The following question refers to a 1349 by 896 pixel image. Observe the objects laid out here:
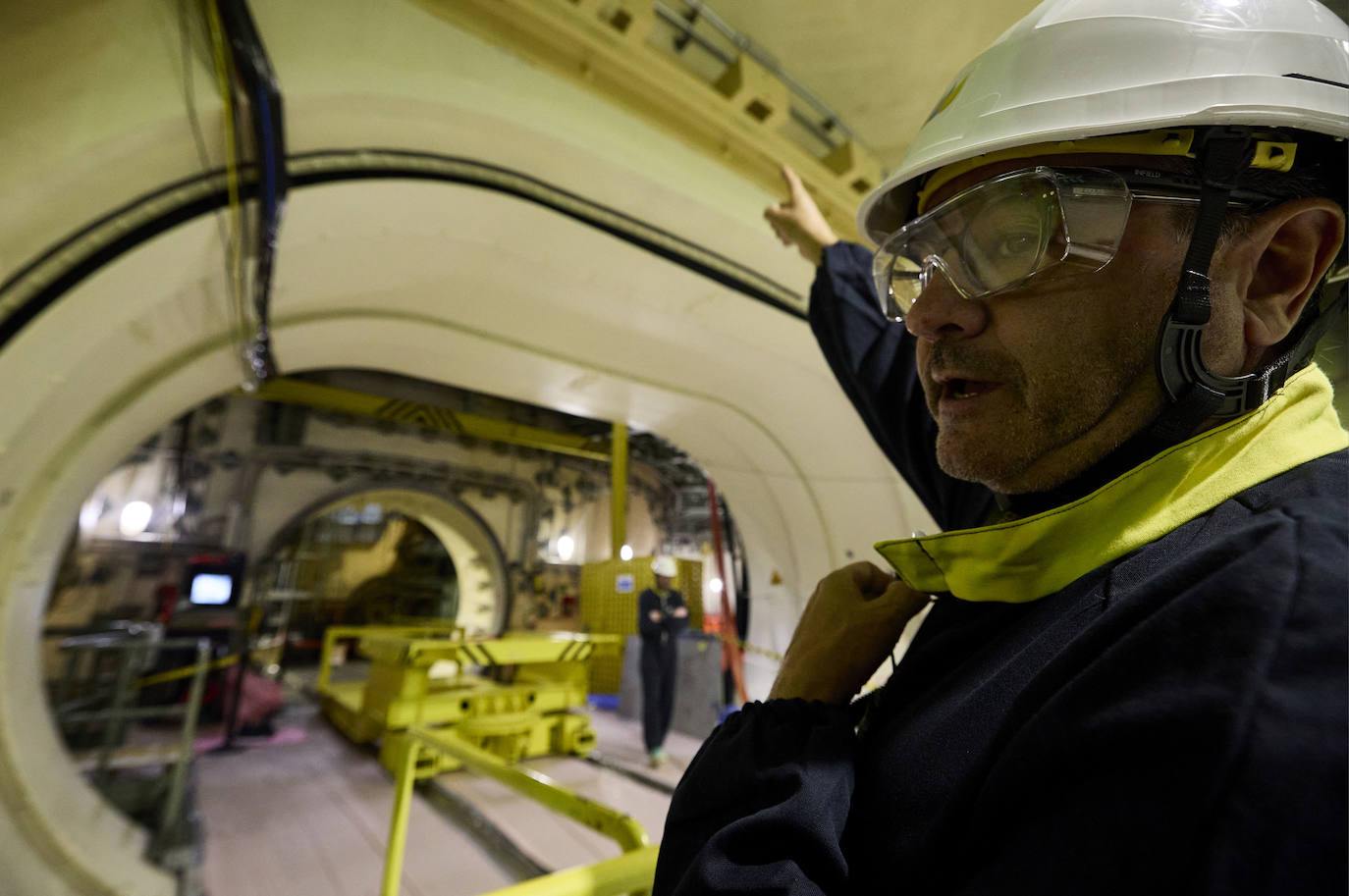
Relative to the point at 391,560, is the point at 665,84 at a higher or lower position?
higher

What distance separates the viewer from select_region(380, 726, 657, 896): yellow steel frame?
0.99m

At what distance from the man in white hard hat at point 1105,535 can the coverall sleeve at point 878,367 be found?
15.6 inches

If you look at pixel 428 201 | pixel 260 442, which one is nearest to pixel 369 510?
pixel 260 442

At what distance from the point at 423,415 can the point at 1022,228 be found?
758 centimetres

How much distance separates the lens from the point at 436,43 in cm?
167

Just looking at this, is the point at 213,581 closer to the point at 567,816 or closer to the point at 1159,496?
the point at 567,816

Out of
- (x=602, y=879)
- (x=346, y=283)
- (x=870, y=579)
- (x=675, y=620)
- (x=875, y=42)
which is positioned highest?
(x=875, y=42)

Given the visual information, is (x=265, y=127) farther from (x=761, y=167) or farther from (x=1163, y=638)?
(x=1163, y=638)

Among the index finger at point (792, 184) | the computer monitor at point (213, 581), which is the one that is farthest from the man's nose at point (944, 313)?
the computer monitor at point (213, 581)

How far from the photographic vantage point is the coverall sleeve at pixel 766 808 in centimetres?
53

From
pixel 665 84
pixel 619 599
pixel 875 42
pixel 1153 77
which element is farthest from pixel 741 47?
pixel 619 599

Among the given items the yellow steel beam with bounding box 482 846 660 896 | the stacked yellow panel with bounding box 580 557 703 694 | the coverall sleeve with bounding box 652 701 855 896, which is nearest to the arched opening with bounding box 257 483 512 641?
the stacked yellow panel with bounding box 580 557 703 694

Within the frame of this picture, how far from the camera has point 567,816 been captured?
146 cm

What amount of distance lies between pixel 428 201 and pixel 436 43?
584mm
